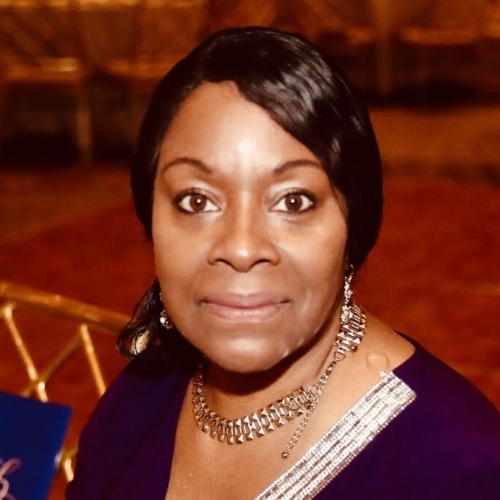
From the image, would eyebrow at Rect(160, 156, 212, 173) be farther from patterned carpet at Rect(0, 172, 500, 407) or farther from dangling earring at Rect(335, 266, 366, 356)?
patterned carpet at Rect(0, 172, 500, 407)

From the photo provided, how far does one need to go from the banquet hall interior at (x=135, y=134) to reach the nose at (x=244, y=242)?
6.17ft

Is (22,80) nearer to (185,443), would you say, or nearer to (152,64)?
(152,64)

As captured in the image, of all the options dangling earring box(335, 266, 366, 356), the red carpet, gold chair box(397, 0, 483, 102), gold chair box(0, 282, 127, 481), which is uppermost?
dangling earring box(335, 266, 366, 356)

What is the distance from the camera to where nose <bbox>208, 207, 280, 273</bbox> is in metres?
1.05

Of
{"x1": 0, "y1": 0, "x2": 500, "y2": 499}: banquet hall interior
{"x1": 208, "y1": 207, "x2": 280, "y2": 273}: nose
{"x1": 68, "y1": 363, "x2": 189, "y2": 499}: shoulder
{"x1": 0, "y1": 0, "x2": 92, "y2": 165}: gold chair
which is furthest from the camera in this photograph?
{"x1": 0, "y1": 0, "x2": 92, "y2": 165}: gold chair

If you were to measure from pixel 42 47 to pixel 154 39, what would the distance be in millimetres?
709

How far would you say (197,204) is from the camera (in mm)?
1105

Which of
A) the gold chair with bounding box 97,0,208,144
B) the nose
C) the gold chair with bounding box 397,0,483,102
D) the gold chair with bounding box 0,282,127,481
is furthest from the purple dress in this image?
the gold chair with bounding box 397,0,483,102

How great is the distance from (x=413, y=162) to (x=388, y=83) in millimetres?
1873

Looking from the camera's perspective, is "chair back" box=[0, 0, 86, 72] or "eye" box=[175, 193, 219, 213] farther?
"chair back" box=[0, 0, 86, 72]

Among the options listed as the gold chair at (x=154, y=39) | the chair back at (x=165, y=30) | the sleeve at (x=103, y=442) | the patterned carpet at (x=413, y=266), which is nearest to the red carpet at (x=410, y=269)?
the patterned carpet at (x=413, y=266)

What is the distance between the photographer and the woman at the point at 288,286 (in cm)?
107

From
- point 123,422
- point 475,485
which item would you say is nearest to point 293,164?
point 475,485

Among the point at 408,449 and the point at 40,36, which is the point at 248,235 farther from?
the point at 40,36
